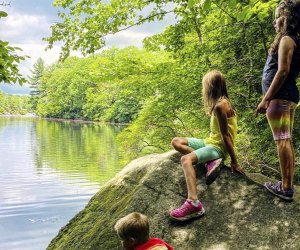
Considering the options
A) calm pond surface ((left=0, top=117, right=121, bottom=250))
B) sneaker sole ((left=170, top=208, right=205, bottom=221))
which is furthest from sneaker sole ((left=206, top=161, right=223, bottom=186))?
calm pond surface ((left=0, top=117, right=121, bottom=250))

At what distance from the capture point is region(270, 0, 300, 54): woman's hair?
12.8ft

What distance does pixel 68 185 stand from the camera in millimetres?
19578

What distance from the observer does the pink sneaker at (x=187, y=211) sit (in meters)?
4.06

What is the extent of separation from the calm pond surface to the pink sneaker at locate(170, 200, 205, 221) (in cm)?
834

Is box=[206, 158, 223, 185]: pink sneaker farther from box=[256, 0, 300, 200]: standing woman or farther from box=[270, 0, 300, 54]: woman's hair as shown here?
box=[270, 0, 300, 54]: woman's hair

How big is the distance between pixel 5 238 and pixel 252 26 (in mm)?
9356

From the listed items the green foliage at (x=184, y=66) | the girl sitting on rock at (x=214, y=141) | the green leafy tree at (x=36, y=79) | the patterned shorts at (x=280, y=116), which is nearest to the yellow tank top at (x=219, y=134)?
the girl sitting on rock at (x=214, y=141)

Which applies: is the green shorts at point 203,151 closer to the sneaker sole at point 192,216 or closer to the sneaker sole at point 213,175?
the sneaker sole at point 213,175

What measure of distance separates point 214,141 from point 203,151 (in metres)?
0.22

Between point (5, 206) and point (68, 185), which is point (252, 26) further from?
point (68, 185)

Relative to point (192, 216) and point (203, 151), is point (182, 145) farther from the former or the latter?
point (192, 216)

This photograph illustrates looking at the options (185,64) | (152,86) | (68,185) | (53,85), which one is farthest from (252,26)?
(53,85)

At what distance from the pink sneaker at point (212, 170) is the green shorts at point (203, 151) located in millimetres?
57

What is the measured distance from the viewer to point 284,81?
4035mm
